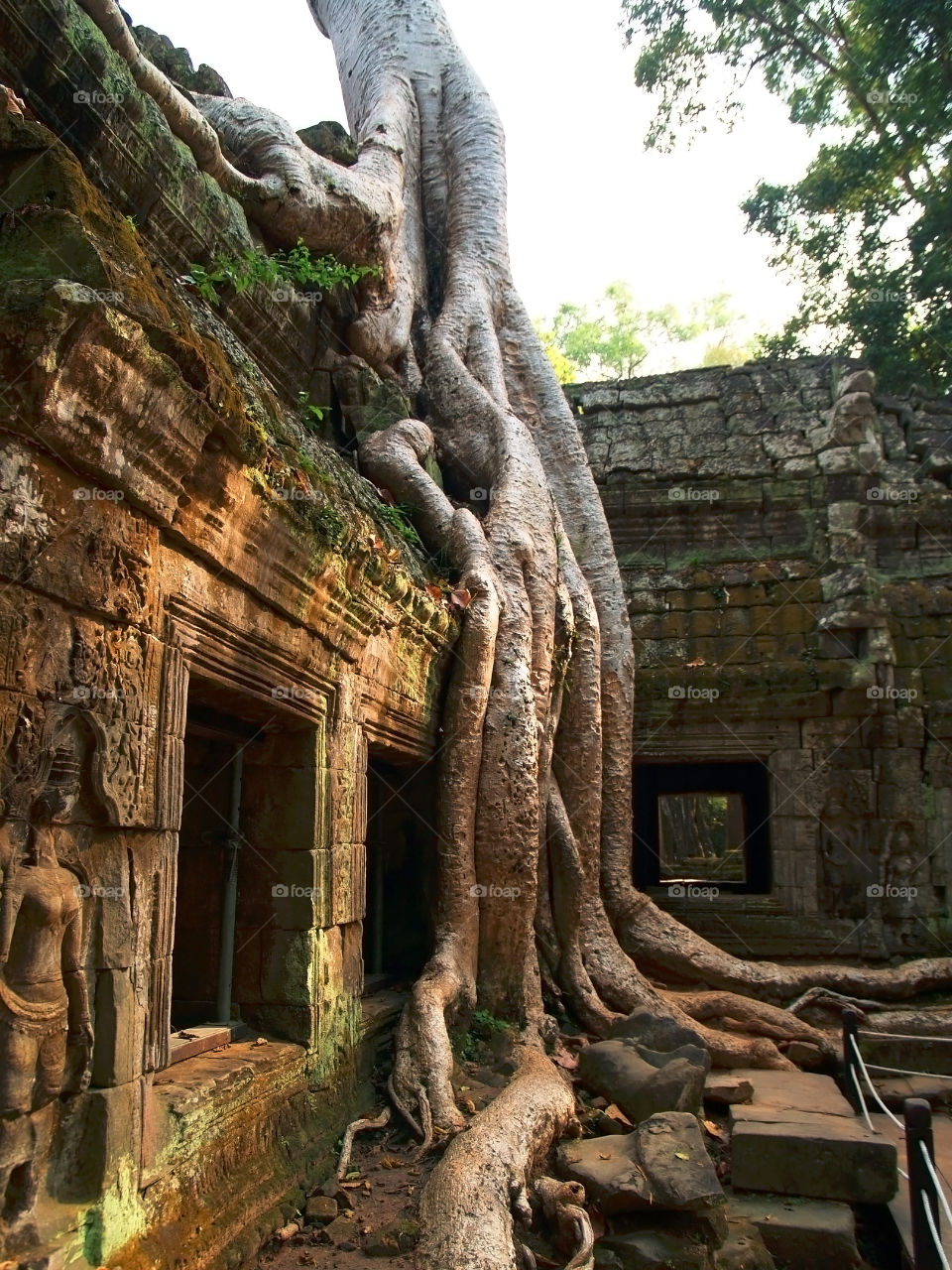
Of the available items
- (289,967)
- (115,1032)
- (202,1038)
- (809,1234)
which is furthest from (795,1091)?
(115,1032)

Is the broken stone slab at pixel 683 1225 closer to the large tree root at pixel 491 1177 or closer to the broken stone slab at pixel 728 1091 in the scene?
the large tree root at pixel 491 1177

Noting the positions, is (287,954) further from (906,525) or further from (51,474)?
(906,525)

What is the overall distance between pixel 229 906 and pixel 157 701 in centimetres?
137

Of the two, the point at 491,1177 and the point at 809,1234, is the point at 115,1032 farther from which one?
the point at 809,1234

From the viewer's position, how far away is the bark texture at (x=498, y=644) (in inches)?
188

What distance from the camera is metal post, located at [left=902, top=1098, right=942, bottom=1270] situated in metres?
2.77

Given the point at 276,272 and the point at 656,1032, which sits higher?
the point at 276,272

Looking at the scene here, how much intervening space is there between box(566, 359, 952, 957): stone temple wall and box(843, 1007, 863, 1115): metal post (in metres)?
2.40

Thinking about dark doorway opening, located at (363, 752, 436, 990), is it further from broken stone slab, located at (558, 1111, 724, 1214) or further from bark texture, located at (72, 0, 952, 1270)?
broken stone slab, located at (558, 1111, 724, 1214)

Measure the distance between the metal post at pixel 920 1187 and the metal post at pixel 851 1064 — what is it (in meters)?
1.94

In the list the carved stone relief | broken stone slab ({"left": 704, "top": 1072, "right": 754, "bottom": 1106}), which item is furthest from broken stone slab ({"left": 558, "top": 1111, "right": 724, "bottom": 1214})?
the carved stone relief

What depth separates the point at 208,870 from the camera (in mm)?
3928

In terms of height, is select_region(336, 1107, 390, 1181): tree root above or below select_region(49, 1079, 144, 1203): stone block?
below

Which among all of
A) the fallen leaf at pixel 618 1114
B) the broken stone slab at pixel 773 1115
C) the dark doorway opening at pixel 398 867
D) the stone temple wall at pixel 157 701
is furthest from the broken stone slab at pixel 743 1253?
the dark doorway opening at pixel 398 867
